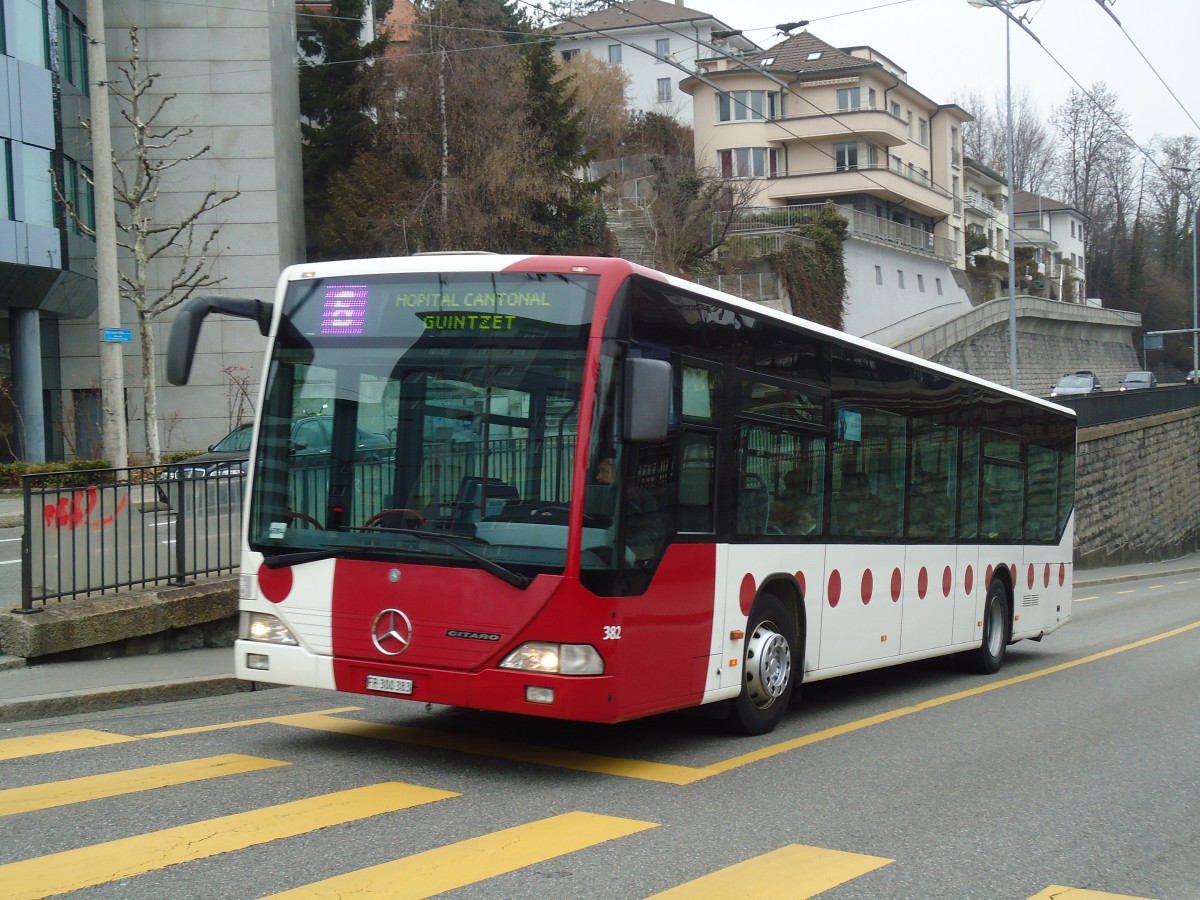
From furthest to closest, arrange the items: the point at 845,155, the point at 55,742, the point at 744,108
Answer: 1. the point at 845,155
2. the point at 744,108
3. the point at 55,742

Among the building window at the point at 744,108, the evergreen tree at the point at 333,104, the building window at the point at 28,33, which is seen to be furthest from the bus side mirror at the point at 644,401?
the building window at the point at 744,108

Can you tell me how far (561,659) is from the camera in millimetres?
6855

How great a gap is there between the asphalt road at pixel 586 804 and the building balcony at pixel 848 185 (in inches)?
2298

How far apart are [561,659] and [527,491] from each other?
35.4 inches

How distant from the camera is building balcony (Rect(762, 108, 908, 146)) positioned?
2601 inches

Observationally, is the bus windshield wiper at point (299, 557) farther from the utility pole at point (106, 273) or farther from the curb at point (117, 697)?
the utility pole at point (106, 273)

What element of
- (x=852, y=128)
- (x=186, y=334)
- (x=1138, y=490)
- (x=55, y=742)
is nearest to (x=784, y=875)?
(x=186, y=334)

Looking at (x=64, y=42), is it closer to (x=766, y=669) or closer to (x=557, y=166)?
(x=557, y=166)

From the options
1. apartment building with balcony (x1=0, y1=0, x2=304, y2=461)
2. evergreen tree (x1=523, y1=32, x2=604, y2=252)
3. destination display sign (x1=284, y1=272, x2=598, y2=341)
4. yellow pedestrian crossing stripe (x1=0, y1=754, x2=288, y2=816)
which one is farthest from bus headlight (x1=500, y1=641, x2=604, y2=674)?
evergreen tree (x1=523, y1=32, x2=604, y2=252)

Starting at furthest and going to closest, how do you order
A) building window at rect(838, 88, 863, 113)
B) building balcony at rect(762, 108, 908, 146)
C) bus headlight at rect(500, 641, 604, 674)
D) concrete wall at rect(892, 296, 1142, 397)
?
building window at rect(838, 88, 863, 113), building balcony at rect(762, 108, 908, 146), concrete wall at rect(892, 296, 1142, 397), bus headlight at rect(500, 641, 604, 674)

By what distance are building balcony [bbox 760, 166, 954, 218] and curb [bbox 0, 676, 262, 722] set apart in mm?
58335

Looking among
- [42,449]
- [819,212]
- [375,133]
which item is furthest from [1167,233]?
[42,449]

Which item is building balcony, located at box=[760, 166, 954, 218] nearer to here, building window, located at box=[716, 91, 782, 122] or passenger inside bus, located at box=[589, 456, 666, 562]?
building window, located at box=[716, 91, 782, 122]

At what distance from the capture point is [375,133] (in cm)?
A: 4647
